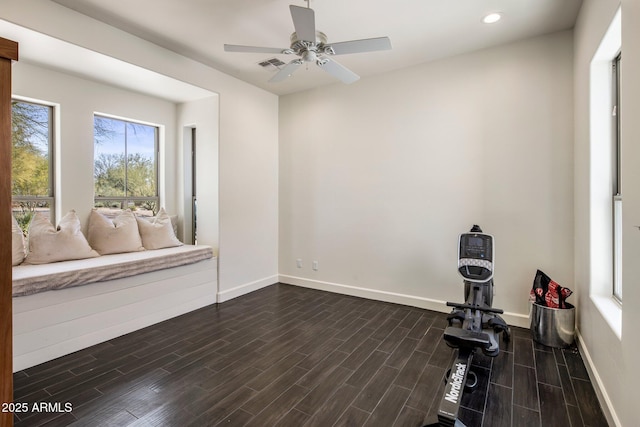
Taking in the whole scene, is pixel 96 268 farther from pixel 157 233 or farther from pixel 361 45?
pixel 361 45

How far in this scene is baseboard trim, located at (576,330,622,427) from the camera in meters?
1.84

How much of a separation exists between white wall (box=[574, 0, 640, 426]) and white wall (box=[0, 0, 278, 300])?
382 centimetres

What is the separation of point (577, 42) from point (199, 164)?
14.5 feet

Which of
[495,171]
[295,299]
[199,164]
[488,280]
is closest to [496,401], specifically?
[488,280]

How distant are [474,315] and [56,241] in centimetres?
415

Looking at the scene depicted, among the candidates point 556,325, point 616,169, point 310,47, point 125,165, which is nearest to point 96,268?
point 125,165

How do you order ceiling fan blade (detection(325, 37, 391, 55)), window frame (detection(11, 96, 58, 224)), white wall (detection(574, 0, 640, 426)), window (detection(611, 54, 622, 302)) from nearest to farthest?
white wall (detection(574, 0, 640, 426)) < window (detection(611, 54, 622, 302)) < ceiling fan blade (detection(325, 37, 391, 55)) < window frame (detection(11, 96, 58, 224))

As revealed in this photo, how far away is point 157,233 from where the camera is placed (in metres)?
4.08

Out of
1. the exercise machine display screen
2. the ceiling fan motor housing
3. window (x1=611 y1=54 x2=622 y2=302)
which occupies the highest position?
the ceiling fan motor housing

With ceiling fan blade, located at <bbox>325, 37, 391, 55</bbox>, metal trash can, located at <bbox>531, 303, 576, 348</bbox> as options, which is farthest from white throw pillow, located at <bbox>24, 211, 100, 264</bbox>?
metal trash can, located at <bbox>531, 303, 576, 348</bbox>

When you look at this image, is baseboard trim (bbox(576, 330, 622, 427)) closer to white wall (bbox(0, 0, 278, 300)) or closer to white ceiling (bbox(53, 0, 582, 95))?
white ceiling (bbox(53, 0, 582, 95))

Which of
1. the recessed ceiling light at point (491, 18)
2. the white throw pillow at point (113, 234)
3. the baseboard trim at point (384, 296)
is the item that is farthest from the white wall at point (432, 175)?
the white throw pillow at point (113, 234)

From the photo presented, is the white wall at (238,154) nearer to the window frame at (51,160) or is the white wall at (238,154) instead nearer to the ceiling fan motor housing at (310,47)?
the window frame at (51,160)

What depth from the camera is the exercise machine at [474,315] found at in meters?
2.23
